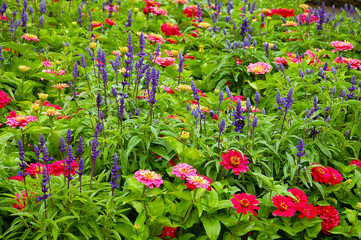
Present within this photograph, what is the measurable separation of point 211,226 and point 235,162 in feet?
1.43

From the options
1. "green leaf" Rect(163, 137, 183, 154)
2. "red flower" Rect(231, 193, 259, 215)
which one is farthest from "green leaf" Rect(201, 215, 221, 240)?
"green leaf" Rect(163, 137, 183, 154)

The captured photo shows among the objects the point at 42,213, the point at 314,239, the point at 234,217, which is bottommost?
the point at 314,239

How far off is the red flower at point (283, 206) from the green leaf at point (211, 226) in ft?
1.18

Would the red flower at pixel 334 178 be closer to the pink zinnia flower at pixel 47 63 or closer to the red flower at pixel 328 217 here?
the red flower at pixel 328 217

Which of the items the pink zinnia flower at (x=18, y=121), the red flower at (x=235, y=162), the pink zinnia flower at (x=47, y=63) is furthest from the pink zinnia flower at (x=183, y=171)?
the pink zinnia flower at (x=47, y=63)

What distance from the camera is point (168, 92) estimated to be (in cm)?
360

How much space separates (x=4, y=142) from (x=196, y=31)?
10.8 feet

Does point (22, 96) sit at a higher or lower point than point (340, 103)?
lower

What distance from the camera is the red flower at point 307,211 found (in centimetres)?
248

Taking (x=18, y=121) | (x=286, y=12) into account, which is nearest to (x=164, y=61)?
(x=18, y=121)

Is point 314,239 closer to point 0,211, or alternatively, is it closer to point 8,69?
point 0,211

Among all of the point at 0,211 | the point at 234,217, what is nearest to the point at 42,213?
the point at 0,211

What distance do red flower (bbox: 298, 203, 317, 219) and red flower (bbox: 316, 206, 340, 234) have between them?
87 mm

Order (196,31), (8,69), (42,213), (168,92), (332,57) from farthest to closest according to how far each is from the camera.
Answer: (196,31), (332,57), (8,69), (168,92), (42,213)
